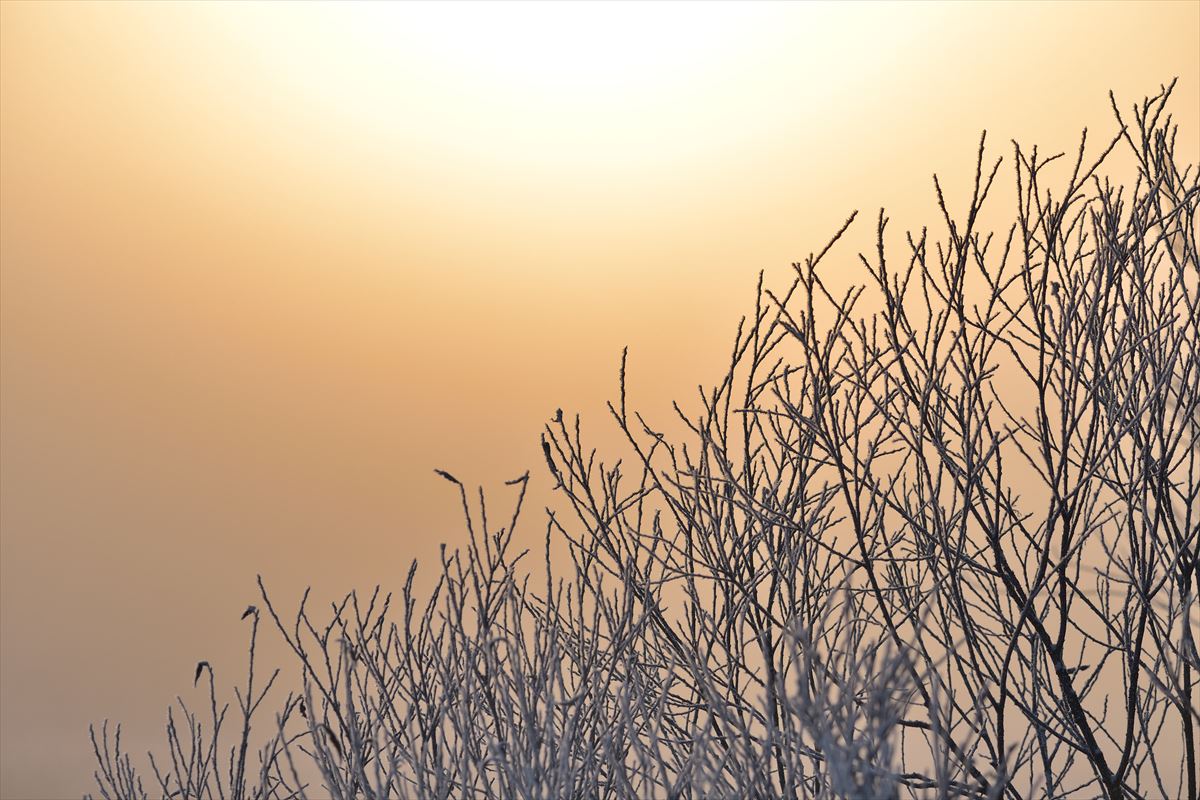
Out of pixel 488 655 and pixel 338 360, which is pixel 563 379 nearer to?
pixel 338 360

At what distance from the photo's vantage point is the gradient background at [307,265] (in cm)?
1031

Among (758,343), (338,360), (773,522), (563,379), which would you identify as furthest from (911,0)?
(773,522)

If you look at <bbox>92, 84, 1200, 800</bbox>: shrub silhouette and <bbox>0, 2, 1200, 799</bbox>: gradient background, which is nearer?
<bbox>92, 84, 1200, 800</bbox>: shrub silhouette

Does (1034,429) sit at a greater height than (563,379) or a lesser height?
lesser

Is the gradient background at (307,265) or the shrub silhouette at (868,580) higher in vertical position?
the gradient background at (307,265)

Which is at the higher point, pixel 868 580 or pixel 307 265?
pixel 307 265

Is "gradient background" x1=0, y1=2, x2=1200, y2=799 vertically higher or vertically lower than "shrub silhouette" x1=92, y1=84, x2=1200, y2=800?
higher

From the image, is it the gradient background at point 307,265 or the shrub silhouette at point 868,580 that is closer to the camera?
the shrub silhouette at point 868,580

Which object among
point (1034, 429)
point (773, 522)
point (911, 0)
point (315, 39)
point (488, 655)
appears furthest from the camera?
point (315, 39)

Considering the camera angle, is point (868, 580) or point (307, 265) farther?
point (307, 265)

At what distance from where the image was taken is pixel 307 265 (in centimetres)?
1048

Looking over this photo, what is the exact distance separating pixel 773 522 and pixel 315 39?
30.2 feet

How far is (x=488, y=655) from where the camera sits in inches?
72.8

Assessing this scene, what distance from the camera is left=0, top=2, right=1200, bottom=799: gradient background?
10.3 meters
